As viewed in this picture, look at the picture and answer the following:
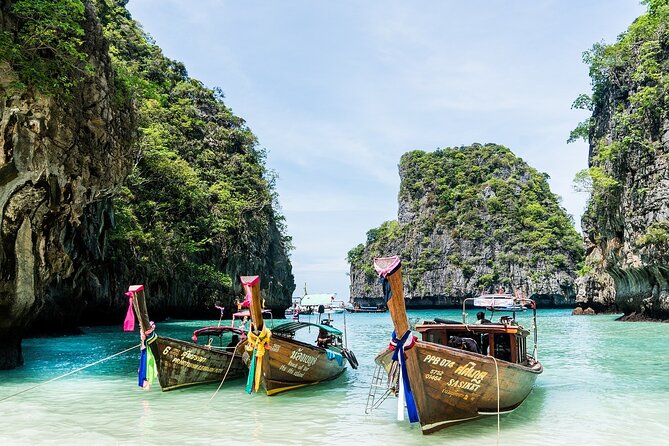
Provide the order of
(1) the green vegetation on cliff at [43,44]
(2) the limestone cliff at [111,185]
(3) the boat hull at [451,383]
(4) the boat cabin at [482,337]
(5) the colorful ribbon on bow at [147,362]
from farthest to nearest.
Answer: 1. (2) the limestone cliff at [111,185]
2. (1) the green vegetation on cliff at [43,44]
3. (5) the colorful ribbon on bow at [147,362]
4. (4) the boat cabin at [482,337]
5. (3) the boat hull at [451,383]

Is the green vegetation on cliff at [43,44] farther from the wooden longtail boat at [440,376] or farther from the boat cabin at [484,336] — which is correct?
the boat cabin at [484,336]

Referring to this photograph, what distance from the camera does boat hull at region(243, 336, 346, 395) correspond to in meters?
10.2

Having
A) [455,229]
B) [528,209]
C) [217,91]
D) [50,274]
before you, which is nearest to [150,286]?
[50,274]

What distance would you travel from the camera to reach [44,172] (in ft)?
40.2

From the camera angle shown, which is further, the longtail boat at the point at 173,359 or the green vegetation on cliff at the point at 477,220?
the green vegetation on cliff at the point at 477,220

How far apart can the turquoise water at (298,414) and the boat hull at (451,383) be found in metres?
0.29

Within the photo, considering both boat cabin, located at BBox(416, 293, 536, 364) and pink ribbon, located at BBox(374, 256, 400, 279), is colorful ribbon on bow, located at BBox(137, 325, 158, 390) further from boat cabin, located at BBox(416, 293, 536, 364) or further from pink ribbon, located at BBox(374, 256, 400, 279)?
pink ribbon, located at BBox(374, 256, 400, 279)

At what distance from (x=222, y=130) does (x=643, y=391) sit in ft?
136

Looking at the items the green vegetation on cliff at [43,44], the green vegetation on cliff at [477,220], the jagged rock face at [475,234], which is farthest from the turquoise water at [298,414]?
the green vegetation on cliff at [477,220]

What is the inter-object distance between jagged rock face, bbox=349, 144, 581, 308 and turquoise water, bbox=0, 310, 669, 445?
6564 centimetres

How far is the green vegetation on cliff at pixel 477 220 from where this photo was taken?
78438 mm

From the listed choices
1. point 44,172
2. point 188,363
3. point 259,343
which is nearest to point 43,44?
point 44,172

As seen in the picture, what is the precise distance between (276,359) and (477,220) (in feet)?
256

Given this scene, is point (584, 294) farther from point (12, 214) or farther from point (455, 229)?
point (12, 214)
